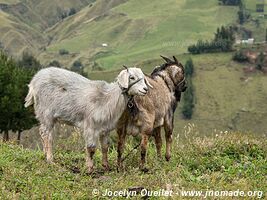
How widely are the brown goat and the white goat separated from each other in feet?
1.30

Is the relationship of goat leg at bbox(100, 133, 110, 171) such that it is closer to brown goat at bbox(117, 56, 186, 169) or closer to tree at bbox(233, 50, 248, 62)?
brown goat at bbox(117, 56, 186, 169)

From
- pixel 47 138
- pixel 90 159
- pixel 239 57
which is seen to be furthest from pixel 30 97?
pixel 239 57

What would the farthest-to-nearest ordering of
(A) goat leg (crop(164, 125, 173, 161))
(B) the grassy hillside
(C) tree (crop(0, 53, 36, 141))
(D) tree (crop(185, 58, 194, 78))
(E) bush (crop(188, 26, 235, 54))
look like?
(E) bush (crop(188, 26, 235, 54))
(D) tree (crop(185, 58, 194, 78))
(B) the grassy hillside
(C) tree (crop(0, 53, 36, 141))
(A) goat leg (crop(164, 125, 173, 161))

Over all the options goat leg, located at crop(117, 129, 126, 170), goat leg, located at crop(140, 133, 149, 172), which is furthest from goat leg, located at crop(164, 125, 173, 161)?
goat leg, located at crop(117, 129, 126, 170)

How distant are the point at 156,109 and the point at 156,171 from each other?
1562 millimetres

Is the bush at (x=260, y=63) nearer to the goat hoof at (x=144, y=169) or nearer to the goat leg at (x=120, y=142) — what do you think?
the goat leg at (x=120, y=142)

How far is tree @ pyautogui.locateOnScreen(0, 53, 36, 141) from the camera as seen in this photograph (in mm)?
50625

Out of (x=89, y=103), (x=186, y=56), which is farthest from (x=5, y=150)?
(x=186, y=56)

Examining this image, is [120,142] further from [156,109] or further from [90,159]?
[156,109]

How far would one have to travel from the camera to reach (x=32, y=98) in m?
13.0

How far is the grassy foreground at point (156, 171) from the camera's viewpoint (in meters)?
9.52

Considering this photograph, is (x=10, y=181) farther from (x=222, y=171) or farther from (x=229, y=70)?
(x=229, y=70)

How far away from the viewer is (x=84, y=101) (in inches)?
466

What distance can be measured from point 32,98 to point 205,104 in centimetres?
14255
